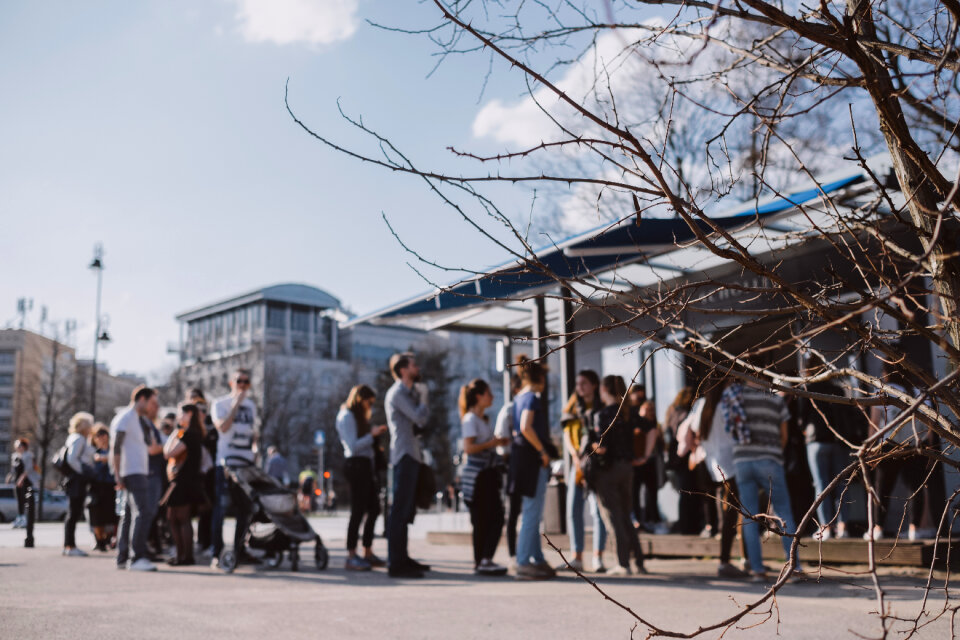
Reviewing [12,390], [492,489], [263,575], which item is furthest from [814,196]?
[12,390]

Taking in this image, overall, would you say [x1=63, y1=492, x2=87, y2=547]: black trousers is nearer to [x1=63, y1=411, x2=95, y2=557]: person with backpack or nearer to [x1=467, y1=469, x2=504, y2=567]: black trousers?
[x1=63, y1=411, x2=95, y2=557]: person with backpack

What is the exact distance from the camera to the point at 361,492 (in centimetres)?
970

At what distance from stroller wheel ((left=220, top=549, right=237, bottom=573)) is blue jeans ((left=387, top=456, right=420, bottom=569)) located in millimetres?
1546

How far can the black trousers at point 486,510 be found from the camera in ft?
28.9

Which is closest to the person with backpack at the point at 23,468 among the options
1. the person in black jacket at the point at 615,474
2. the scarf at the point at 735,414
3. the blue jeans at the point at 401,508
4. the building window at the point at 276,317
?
the blue jeans at the point at 401,508

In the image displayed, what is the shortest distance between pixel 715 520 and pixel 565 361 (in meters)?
2.70

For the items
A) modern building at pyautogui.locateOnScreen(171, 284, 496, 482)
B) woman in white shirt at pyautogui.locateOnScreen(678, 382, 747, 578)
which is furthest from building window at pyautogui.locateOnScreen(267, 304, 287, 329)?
woman in white shirt at pyautogui.locateOnScreen(678, 382, 747, 578)

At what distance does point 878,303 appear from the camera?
1.93 m

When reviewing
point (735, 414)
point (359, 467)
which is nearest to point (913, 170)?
point (735, 414)

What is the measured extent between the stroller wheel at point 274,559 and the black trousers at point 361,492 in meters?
0.78

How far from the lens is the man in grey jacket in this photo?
8828 mm

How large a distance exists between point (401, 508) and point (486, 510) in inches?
29.7

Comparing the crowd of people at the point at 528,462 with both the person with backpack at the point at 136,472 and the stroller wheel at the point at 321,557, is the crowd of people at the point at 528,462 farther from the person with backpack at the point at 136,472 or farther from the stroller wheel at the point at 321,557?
the stroller wheel at the point at 321,557

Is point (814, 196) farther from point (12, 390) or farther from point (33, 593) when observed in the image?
point (12, 390)
